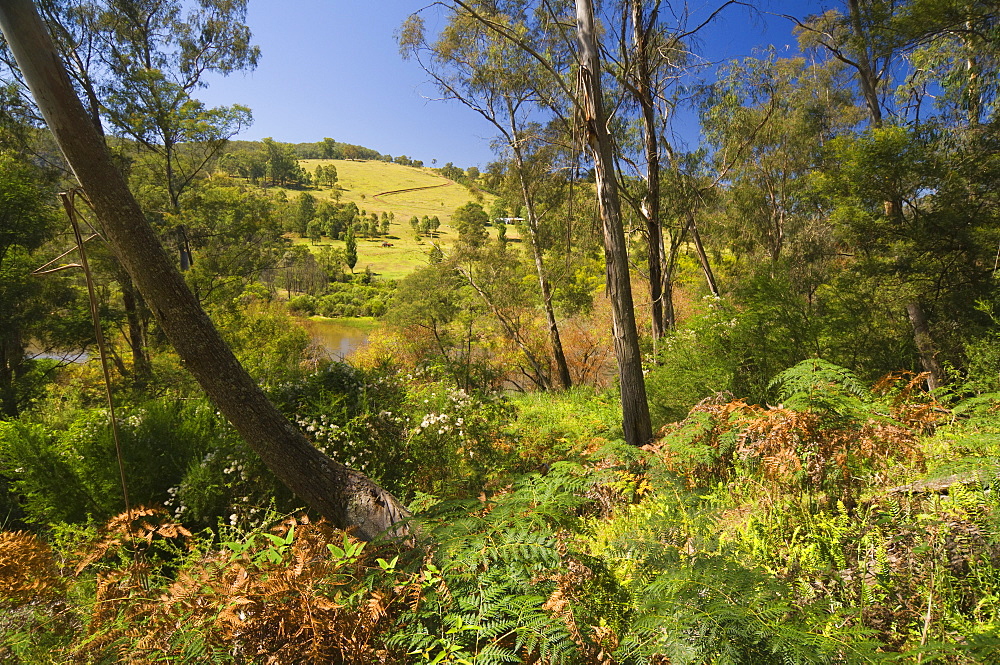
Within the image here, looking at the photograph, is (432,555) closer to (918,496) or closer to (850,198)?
(918,496)

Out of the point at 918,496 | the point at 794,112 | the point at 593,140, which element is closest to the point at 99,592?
the point at 918,496

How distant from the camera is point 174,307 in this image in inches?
97.3

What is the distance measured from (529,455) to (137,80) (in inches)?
509

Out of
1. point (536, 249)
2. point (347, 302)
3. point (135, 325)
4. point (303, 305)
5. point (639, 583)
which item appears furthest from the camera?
point (347, 302)

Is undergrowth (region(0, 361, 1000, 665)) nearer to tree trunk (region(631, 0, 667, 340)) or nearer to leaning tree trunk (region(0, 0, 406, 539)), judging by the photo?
leaning tree trunk (region(0, 0, 406, 539))

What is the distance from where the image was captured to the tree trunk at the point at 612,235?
4184 mm

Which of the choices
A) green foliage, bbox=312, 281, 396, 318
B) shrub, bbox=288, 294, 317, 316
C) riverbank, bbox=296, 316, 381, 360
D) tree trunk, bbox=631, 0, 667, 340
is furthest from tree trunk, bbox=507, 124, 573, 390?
shrub, bbox=288, 294, 317, 316

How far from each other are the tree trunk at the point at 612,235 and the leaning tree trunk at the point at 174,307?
8.51 ft

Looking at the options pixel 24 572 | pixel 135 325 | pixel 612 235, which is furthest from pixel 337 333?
pixel 24 572

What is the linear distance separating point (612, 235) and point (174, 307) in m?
3.54

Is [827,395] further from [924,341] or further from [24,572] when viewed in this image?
[924,341]

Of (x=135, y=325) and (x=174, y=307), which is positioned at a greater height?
(x=174, y=307)

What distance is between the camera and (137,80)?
35.0ft

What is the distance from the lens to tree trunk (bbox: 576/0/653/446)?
418 cm
